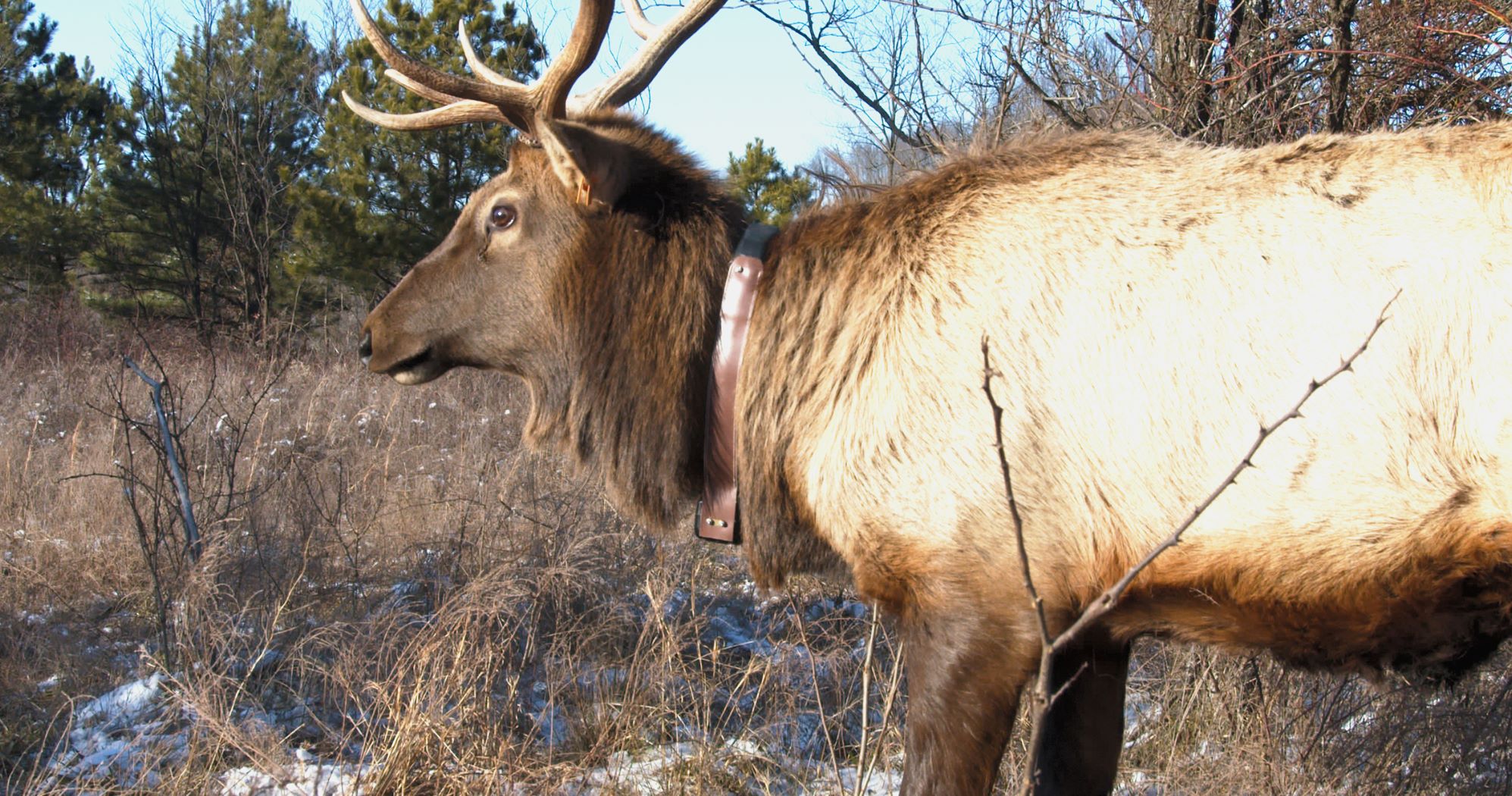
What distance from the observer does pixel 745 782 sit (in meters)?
3.64

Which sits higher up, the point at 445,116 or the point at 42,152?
the point at 42,152

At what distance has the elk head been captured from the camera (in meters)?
3.57

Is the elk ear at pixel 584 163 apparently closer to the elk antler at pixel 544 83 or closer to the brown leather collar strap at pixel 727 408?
the elk antler at pixel 544 83

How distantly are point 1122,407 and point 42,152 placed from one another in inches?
913

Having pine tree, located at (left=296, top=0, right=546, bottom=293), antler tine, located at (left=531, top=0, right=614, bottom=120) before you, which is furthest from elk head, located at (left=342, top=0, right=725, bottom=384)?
A: pine tree, located at (left=296, top=0, right=546, bottom=293)

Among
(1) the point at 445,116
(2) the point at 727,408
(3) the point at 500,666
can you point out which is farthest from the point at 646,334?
(3) the point at 500,666

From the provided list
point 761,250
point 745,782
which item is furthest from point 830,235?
point 745,782

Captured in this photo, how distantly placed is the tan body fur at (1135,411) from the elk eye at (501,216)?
478 millimetres

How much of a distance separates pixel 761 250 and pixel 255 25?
64.0 ft

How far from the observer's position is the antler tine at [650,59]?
355 centimetres

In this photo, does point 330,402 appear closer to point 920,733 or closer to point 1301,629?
point 920,733

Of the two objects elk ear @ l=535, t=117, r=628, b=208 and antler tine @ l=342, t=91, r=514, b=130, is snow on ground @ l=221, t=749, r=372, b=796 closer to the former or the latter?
elk ear @ l=535, t=117, r=628, b=208

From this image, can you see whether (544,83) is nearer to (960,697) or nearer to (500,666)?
(500,666)

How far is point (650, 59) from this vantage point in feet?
12.1
